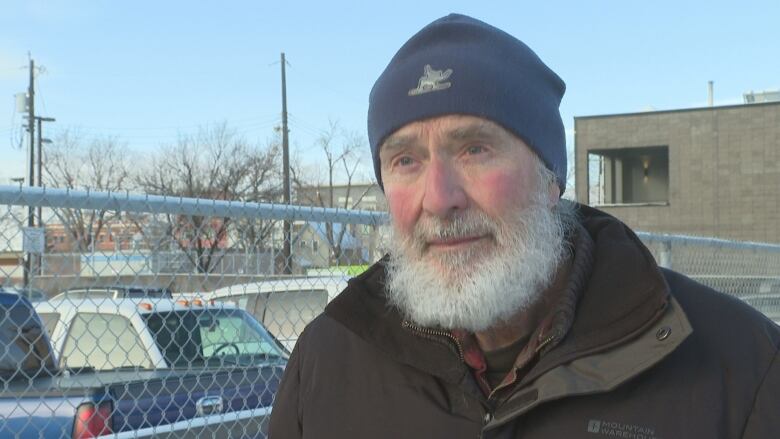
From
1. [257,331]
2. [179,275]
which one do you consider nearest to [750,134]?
[257,331]

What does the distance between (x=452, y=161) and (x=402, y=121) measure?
0.16 m

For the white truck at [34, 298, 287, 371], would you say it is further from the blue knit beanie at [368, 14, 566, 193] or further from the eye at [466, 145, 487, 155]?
the eye at [466, 145, 487, 155]

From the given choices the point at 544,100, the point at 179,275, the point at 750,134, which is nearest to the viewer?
the point at 544,100

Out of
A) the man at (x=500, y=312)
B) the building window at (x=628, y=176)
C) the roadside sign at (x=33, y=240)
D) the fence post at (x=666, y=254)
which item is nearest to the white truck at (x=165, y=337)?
the roadside sign at (x=33, y=240)

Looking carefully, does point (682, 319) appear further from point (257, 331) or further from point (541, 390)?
point (257, 331)

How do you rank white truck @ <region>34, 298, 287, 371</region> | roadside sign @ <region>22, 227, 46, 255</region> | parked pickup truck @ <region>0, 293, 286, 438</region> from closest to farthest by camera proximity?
roadside sign @ <region>22, 227, 46, 255</region> < parked pickup truck @ <region>0, 293, 286, 438</region> < white truck @ <region>34, 298, 287, 371</region>

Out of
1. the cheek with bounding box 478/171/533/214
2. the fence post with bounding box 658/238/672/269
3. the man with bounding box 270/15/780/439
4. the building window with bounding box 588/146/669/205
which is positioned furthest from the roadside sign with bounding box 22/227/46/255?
the building window with bounding box 588/146/669/205

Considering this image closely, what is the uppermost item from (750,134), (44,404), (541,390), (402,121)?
(750,134)

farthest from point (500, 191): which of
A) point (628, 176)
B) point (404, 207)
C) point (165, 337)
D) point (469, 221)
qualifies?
point (628, 176)

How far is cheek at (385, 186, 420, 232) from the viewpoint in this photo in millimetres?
1854

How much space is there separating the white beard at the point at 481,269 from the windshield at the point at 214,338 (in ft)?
12.1

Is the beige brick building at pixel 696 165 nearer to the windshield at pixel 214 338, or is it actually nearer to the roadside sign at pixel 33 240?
the windshield at pixel 214 338

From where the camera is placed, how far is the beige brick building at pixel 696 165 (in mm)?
28609

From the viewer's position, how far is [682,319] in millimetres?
1596
